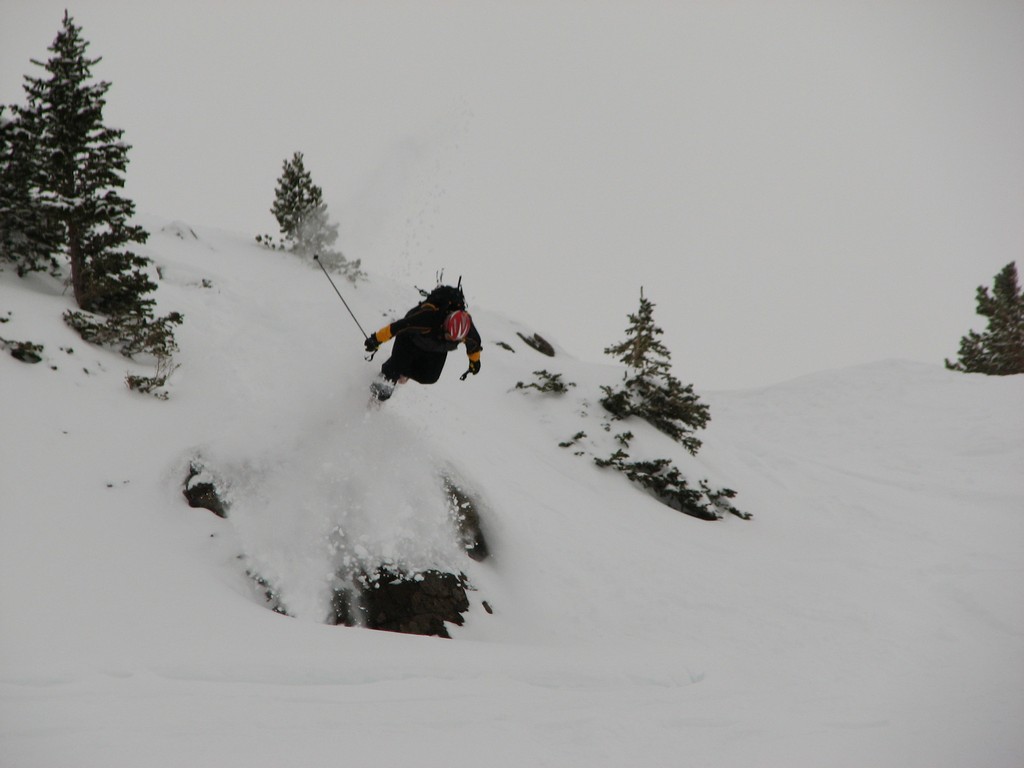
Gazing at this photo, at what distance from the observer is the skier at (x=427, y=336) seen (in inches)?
293

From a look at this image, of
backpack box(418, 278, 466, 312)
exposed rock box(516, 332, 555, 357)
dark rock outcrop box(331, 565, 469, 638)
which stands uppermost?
exposed rock box(516, 332, 555, 357)

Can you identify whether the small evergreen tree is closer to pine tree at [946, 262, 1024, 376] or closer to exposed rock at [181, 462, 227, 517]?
exposed rock at [181, 462, 227, 517]

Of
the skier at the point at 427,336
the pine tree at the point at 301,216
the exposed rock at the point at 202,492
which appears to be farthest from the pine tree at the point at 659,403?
the pine tree at the point at 301,216

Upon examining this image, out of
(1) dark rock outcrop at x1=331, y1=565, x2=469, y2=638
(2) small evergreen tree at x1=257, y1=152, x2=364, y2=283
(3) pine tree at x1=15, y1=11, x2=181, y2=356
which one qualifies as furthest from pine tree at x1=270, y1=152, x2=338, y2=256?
(1) dark rock outcrop at x1=331, y1=565, x2=469, y2=638

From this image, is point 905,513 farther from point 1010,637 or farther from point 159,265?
point 159,265

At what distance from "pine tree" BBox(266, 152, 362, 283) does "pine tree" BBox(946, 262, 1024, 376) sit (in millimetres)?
40658

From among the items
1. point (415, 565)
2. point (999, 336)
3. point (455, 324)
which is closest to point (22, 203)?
point (455, 324)

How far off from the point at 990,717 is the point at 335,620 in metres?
7.49

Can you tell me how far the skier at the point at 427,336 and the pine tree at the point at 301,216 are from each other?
16.7m

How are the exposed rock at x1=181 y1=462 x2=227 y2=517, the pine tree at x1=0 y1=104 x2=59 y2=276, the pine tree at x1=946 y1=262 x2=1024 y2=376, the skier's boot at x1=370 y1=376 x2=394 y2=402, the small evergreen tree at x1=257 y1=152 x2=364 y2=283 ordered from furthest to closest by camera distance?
the pine tree at x1=946 y1=262 x2=1024 y2=376 < the small evergreen tree at x1=257 y1=152 x2=364 y2=283 < the pine tree at x1=0 y1=104 x2=59 y2=276 < the skier's boot at x1=370 y1=376 x2=394 y2=402 < the exposed rock at x1=181 y1=462 x2=227 y2=517

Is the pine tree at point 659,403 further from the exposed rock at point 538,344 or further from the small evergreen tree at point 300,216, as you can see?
the small evergreen tree at point 300,216

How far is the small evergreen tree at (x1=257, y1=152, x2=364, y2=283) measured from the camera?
22.7 metres

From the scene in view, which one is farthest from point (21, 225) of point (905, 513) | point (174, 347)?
point (905, 513)

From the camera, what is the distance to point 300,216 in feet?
75.9
